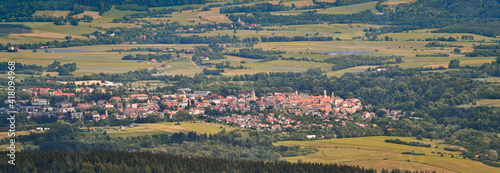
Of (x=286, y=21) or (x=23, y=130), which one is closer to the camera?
(x=23, y=130)

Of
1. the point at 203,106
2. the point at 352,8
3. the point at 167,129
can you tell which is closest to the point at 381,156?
the point at 167,129

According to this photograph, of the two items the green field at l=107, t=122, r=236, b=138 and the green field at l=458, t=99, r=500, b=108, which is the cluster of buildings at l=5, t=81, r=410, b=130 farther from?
the green field at l=458, t=99, r=500, b=108

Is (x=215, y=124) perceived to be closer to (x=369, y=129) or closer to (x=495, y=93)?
(x=369, y=129)

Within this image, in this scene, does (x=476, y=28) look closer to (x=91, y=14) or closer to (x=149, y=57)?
(x=149, y=57)

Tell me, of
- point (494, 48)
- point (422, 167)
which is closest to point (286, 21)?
point (494, 48)

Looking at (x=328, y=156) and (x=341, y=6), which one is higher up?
(x=341, y=6)

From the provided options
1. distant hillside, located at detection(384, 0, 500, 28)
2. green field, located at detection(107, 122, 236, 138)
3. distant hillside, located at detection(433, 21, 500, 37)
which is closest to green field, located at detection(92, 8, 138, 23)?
distant hillside, located at detection(384, 0, 500, 28)
